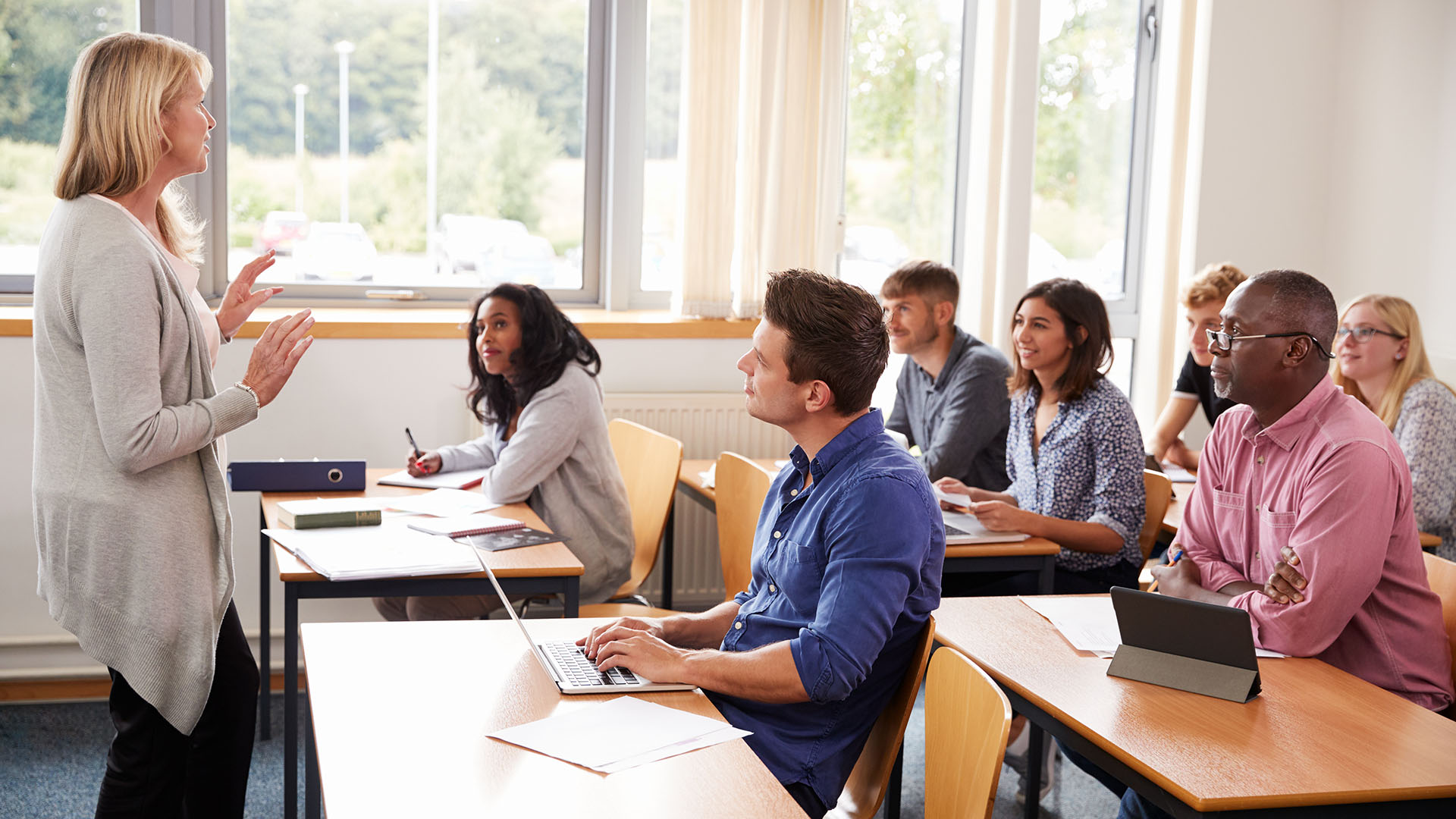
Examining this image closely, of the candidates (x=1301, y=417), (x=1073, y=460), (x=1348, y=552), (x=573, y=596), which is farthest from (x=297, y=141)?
(x=1348, y=552)

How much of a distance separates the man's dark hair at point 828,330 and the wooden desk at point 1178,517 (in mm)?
1526

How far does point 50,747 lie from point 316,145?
2.03 metres

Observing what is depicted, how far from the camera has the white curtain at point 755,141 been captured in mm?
4039

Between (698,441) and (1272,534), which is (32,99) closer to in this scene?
(698,441)

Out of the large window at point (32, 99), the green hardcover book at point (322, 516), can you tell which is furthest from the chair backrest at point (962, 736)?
the large window at point (32, 99)

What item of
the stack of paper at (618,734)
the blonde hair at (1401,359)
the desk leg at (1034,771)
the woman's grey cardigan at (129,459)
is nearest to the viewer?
the stack of paper at (618,734)

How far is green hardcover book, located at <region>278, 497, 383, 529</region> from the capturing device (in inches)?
105

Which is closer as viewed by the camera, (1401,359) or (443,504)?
(443,504)

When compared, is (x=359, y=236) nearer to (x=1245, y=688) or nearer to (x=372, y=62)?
(x=372, y=62)

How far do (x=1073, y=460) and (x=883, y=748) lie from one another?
1444 millimetres

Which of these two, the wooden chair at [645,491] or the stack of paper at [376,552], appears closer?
the stack of paper at [376,552]

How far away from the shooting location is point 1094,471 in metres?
3.01

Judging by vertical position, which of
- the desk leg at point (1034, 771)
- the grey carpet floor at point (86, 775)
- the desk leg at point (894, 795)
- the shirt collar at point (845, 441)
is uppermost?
the shirt collar at point (845, 441)

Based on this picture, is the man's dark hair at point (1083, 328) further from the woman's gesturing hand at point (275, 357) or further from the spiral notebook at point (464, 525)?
the woman's gesturing hand at point (275, 357)
